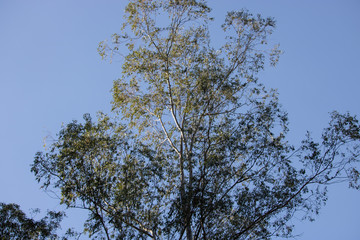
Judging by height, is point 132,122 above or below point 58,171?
above

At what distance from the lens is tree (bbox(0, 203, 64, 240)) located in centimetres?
1364

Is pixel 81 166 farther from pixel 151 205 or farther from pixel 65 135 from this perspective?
pixel 151 205

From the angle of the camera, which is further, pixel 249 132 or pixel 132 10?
pixel 132 10

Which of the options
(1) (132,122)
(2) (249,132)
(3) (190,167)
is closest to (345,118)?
(2) (249,132)

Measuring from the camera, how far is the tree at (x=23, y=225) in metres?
13.6

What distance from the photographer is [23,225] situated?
14078 millimetres

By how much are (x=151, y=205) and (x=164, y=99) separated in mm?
4105

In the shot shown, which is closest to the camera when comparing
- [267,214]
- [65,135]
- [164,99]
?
[267,214]

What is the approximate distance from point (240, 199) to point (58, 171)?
5329mm

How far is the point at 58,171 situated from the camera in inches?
491

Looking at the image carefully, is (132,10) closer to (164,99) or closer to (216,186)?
(164,99)

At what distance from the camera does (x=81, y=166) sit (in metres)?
12.6

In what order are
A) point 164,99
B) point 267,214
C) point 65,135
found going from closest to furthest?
point 267,214, point 65,135, point 164,99

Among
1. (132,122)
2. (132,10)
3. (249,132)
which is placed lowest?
(249,132)
